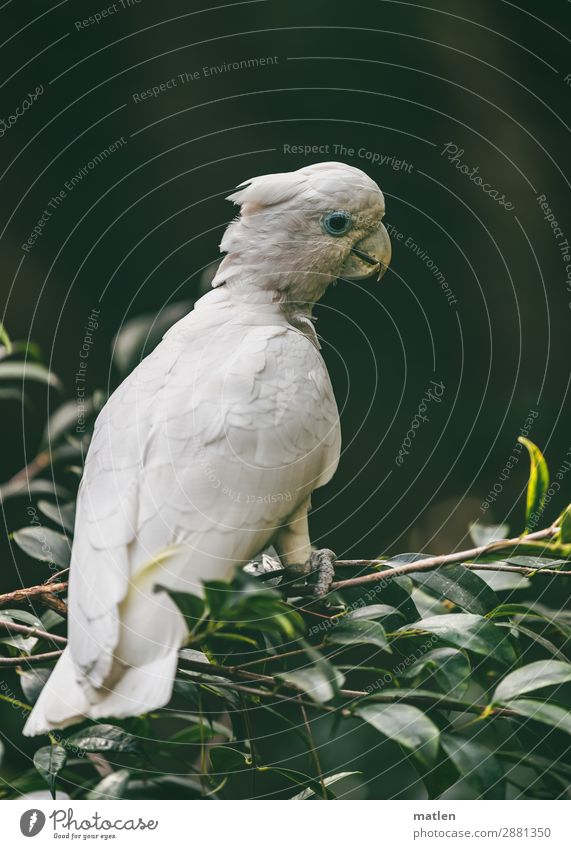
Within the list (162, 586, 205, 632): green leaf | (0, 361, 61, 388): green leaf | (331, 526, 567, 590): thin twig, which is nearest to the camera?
(162, 586, 205, 632): green leaf

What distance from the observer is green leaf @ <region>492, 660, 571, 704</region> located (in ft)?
2.20

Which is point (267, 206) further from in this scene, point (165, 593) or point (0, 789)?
point (0, 789)

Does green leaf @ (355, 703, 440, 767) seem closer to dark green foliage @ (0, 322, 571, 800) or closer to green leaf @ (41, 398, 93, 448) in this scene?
dark green foliage @ (0, 322, 571, 800)

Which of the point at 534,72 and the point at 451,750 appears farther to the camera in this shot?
the point at 534,72

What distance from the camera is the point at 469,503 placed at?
0.99 meters

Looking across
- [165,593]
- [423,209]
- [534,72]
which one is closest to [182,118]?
[423,209]

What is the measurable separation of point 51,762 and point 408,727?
0.32 metres

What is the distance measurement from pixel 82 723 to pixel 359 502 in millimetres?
444

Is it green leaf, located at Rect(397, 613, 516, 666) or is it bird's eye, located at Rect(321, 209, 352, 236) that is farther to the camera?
bird's eye, located at Rect(321, 209, 352, 236)

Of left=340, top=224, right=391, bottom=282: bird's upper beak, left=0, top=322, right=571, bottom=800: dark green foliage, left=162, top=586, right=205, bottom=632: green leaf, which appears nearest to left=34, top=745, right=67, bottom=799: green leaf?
left=0, top=322, right=571, bottom=800: dark green foliage

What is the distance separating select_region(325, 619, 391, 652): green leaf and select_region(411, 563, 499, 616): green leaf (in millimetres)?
74

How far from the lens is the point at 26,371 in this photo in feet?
3.07
